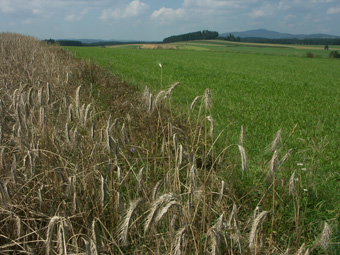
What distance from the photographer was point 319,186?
3.47 m

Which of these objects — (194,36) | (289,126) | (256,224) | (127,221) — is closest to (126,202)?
(127,221)

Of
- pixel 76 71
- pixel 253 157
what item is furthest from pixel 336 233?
pixel 76 71

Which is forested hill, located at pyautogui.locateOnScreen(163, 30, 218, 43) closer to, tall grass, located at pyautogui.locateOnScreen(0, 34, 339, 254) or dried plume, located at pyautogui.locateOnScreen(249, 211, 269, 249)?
tall grass, located at pyautogui.locateOnScreen(0, 34, 339, 254)

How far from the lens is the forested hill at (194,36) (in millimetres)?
115125

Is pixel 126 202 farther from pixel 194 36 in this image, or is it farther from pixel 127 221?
pixel 194 36

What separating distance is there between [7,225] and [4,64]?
20.8 ft

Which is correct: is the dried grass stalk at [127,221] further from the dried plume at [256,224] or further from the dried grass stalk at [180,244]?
the dried plume at [256,224]

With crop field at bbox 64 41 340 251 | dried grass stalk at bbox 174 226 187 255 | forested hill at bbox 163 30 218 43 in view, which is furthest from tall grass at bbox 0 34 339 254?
forested hill at bbox 163 30 218 43

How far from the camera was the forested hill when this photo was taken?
11512 centimetres

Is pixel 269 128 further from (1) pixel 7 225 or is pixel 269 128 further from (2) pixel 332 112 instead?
(1) pixel 7 225

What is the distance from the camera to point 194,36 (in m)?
118

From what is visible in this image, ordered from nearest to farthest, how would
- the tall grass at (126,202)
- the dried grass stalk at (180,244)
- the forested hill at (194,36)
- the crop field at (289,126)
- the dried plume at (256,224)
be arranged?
the dried grass stalk at (180,244) → the dried plume at (256,224) → the tall grass at (126,202) → the crop field at (289,126) → the forested hill at (194,36)

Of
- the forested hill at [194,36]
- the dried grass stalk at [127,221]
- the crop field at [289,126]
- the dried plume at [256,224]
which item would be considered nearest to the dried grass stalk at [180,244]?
the dried grass stalk at [127,221]

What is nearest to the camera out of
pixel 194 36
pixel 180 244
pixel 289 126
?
pixel 180 244
